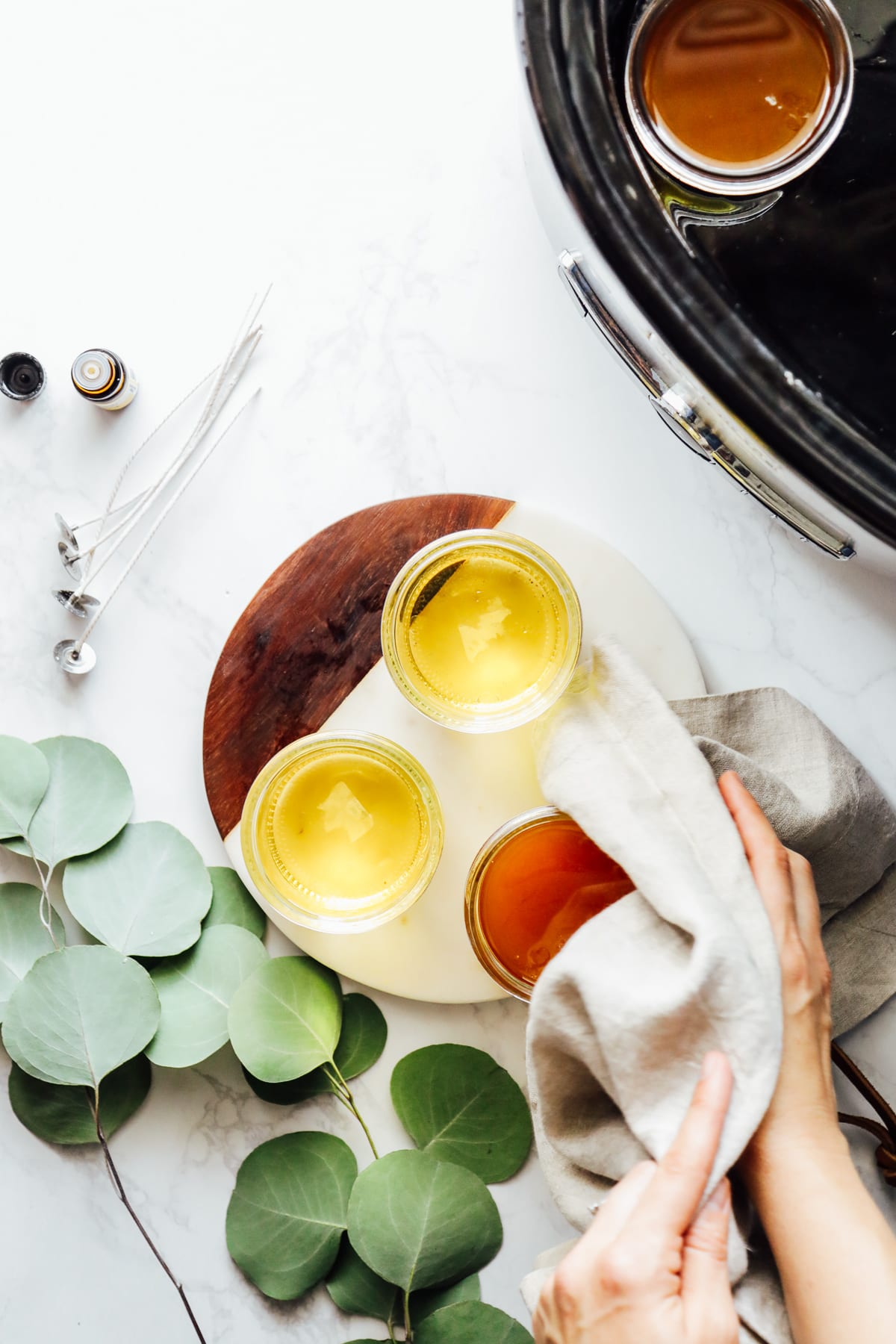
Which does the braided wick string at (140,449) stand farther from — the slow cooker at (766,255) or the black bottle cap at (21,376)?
the slow cooker at (766,255)

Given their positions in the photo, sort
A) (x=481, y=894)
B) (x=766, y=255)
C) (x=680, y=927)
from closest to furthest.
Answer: (x=766, y=255) < (x=680, y=927) < (x=481, y=894)

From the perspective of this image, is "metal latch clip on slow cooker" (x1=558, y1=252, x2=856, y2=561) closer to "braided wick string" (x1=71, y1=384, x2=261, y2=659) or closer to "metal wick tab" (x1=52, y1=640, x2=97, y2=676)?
"braided wick string" (x1=71, y1=384, x2=261, y2=659)

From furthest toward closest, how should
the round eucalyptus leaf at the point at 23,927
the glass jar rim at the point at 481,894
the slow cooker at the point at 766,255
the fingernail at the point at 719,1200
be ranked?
the round eucalyptus leaf at the point at 23,927 < the glass jar rim at the point at 481,894 < the fingernail at the point at 719,1200 < the slow cooker at the point at 766,255

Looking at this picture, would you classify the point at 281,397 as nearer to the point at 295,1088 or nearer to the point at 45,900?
the point at 45,900

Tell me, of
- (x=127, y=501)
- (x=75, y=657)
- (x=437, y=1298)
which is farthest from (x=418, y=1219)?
(x=127, y=501)

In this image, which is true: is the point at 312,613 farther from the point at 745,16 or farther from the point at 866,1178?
the point at 866,1178

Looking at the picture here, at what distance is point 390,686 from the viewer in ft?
2.87

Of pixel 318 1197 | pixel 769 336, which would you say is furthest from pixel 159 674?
pixel 769 336

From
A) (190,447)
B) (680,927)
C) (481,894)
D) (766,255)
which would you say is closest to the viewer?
(766,255)

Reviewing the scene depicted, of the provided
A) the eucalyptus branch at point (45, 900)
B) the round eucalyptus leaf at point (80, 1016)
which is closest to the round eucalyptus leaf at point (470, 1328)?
the round eucalyptus leaf at point (80, 1016)

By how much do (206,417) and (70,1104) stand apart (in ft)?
2.11

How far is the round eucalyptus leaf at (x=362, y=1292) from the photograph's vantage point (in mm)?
898

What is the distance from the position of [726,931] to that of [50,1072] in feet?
1.95

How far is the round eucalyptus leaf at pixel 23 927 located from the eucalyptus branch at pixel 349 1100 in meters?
0.28
